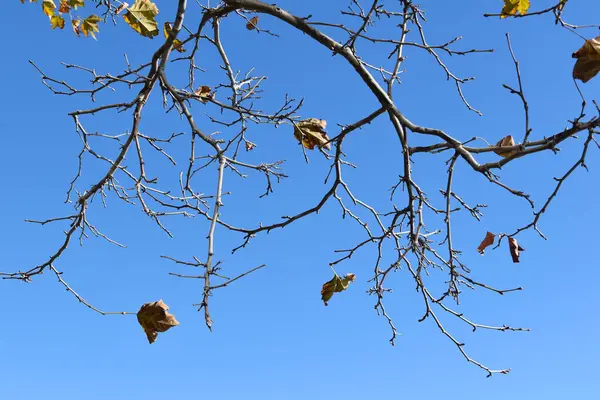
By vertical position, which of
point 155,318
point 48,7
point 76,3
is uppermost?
point 48,7

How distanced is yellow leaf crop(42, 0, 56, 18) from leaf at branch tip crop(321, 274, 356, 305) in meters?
2.15

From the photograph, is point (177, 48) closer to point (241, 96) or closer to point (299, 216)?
point (241, 96)

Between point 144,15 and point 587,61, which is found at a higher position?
point 144,15

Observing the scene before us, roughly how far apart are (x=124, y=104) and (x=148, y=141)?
298 millimetres

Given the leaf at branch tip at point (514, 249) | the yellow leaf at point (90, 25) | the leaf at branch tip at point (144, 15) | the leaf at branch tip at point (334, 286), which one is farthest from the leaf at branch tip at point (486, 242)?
the yellow leaf at point (90, 25)

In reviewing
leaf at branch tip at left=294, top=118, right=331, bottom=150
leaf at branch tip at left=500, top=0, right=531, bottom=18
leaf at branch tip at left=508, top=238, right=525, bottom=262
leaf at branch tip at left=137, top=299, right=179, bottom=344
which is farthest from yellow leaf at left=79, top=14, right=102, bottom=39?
leaf at branch tip at left=508, top=238, right=525, bottom=262

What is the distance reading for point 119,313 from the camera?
9.10ft

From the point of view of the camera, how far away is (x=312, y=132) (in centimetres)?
301

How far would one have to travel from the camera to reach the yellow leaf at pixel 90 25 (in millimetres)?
3346

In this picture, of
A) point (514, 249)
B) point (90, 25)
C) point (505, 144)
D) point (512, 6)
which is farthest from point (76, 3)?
point (514, 249)

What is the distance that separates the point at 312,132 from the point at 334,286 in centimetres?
76

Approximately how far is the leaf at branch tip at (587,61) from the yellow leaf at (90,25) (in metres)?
2.48

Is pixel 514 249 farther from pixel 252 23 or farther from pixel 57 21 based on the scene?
pixel 57 21

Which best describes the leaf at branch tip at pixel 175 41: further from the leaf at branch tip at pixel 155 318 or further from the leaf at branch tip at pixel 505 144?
the leaf at branch tip at pixel 505 144
